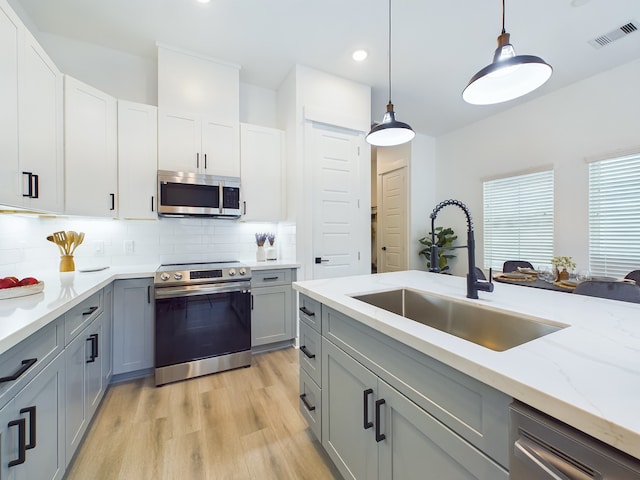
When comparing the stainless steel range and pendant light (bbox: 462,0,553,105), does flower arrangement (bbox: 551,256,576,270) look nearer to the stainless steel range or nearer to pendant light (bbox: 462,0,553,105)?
pendant light (bbox: 462,0,553,105)

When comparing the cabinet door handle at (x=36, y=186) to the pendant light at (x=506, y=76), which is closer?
the pendant light at (x=506, y=76)

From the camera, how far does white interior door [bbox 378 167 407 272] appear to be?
490cm

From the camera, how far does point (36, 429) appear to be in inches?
41.6

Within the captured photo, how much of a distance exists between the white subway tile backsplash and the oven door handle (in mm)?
681

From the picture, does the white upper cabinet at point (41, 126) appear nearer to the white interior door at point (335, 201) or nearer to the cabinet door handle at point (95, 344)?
the cabinet door handle at point (95, 344)

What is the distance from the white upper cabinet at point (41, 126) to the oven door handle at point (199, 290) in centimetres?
92

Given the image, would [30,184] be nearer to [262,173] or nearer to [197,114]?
[197,114]

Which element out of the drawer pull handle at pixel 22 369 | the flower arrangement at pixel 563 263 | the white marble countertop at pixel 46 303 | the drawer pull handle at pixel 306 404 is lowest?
the drawer pull handle at pixel 306 404

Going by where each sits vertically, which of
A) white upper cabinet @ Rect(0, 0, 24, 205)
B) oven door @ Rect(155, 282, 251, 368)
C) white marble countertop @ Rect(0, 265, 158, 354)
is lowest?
oven door @ Rect(155, 282, 251, 368)

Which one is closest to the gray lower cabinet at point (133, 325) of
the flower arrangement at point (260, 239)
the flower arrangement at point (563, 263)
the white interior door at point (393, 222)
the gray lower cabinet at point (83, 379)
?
the gray lower cabinet at point (83, 379)

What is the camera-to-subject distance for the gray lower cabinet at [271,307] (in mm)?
2785

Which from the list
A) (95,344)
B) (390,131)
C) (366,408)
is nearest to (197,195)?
(95,344)

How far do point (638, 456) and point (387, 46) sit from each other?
3.14 meters

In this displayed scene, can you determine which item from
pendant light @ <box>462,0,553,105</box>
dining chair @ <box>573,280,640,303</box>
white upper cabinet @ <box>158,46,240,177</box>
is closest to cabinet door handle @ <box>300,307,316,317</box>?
pendant light @ <box>462,0,553,105</box>
